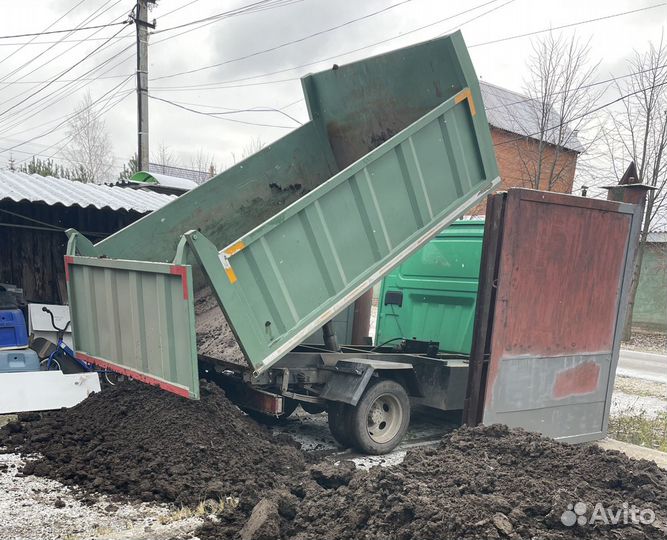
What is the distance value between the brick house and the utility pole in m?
10.2

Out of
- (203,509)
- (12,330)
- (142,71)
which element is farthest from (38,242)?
(203,509)

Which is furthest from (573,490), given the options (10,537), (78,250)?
(78,250)

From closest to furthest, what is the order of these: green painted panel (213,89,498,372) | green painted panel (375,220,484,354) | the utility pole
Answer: green painted panel (213,89,498,372) → green painted panel (375,220,484,354) → the utility pole

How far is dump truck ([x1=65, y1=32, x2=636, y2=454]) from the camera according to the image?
183 inches

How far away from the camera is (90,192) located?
33.7 ft

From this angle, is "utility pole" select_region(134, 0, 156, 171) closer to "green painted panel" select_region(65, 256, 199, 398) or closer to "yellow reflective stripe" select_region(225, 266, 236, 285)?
"green painted panel" select_region(65, 256, 199, 398)

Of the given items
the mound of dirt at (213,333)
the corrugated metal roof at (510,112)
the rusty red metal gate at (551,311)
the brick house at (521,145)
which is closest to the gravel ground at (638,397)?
the rusty red metal gate at (551,311)

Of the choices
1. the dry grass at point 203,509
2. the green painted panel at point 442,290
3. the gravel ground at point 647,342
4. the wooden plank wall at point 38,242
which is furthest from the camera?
the gravel ground at point 647,342

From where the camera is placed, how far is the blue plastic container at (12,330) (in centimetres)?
775

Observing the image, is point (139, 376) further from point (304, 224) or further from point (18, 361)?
point (18, 361)

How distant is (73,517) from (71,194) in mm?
6662

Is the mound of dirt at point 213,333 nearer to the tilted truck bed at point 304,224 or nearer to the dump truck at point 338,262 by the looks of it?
the dump truck at point 338,262

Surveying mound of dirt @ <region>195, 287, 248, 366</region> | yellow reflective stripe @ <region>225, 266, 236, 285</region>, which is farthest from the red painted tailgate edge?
yellow reflective stripe @ <region>225, 266, 236, 285</region>

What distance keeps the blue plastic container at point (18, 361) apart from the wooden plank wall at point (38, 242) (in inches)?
114
